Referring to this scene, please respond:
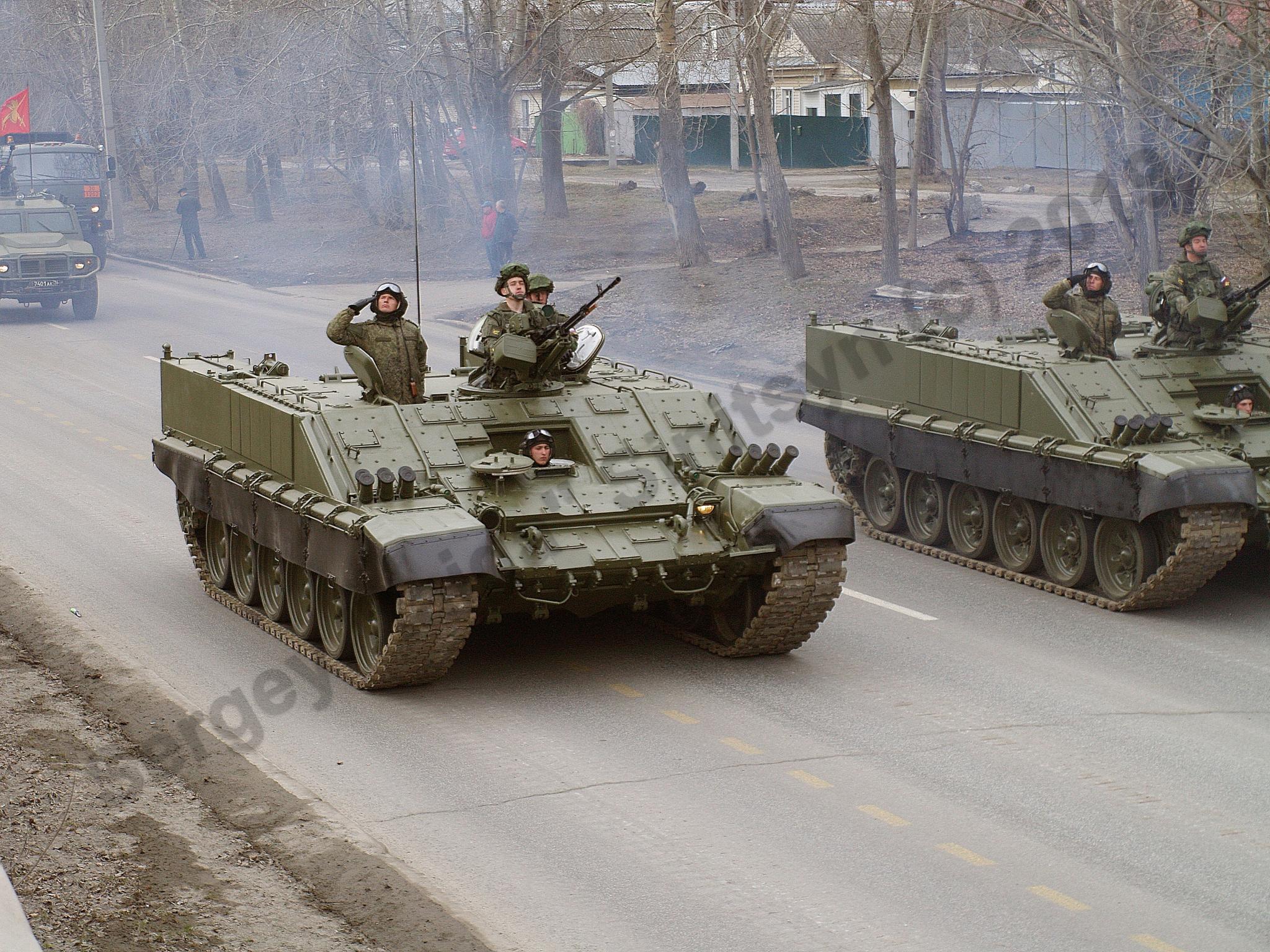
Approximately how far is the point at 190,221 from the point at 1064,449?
31.0 metres

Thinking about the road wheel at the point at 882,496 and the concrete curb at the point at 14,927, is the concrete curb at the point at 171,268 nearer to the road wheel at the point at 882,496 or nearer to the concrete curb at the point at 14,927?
the road wheel at the point at 882,496

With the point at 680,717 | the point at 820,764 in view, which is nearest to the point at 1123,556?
the point at 680,717

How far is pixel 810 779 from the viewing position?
33.2 ft

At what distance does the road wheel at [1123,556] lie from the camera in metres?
14.0

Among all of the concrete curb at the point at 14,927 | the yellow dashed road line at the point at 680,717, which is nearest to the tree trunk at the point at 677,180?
the yellow dashed road line at the point at 680,717

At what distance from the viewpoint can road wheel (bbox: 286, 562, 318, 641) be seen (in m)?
12.7

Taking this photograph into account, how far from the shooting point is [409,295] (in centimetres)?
3344

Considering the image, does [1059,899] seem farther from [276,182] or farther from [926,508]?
[276,182]

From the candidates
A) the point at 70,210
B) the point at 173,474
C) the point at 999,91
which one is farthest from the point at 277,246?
the point at 173,474

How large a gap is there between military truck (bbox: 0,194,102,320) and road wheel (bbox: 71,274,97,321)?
10 millimetres

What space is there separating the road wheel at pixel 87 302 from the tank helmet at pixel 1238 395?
21577mm

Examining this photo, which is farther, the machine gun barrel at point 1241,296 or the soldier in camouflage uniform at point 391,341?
the machine gun barrel at point 1241,296

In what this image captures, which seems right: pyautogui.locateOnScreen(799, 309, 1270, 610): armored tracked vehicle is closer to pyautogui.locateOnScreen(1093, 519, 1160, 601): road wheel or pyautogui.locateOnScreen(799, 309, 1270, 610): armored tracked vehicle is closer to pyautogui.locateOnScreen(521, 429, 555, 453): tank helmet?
pyautogui.locateOnScreen(1093, 519, 1160, 601): road wheel

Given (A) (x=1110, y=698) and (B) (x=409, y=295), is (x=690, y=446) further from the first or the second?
(B) (x=409, y=295)
